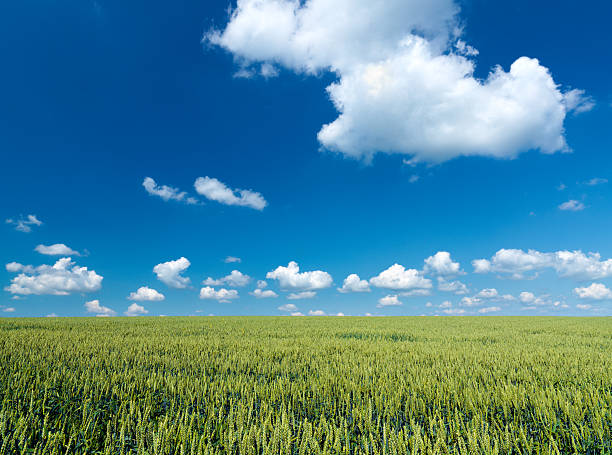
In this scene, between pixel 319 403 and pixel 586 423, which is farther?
pixel 319 403

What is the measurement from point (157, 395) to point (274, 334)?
10.1 m

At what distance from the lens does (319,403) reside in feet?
16.4

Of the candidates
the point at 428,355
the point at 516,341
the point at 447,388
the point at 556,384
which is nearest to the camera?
the point at 447,388

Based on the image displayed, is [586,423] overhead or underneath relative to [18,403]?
underneath

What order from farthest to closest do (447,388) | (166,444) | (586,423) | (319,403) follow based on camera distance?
(447,388) < (319,403) < (586,423) < (166,444)

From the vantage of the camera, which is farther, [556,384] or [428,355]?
[428,355]

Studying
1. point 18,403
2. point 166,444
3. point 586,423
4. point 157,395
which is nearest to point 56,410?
point 18,403

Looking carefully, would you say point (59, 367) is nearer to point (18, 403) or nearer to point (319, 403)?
point (18, 403)

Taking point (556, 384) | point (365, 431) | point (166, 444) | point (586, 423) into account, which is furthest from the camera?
point (556, 384)

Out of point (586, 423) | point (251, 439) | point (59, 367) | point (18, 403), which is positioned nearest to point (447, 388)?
point (586, 423)

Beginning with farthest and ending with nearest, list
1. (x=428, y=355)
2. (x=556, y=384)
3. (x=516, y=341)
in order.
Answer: (x=516, y=341)
(x=428, y=355)
(x=556, y=384)

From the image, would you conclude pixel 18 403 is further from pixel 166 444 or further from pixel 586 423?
pixel 586 423

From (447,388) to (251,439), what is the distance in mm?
3628

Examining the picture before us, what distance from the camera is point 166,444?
3318 millimetres
